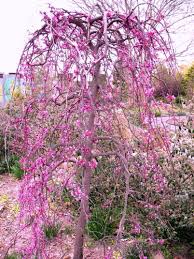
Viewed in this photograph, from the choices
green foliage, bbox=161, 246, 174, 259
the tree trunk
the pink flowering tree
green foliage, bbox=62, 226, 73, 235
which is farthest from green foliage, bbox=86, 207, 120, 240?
the pink flowering tree

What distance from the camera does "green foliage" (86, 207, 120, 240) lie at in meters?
3.78

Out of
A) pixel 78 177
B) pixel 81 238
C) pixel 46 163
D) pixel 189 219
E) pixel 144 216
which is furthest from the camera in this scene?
pixel 78 177

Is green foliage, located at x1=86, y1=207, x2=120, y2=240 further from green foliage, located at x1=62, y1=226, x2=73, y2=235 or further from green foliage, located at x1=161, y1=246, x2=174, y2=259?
green foliage, located at x1=161, y1=246, x2=174, y2=259

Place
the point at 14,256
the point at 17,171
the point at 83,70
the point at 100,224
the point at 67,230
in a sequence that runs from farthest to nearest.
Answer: the point at 17,171, the point at 67,230, the point at 100,224, the point at 14,256, the point at 83,70

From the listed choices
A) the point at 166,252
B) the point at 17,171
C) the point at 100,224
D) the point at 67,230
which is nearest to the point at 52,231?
the point at 67,230

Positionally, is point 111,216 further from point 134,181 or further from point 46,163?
point 46,163

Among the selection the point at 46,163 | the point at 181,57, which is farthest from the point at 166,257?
the point at 181,57

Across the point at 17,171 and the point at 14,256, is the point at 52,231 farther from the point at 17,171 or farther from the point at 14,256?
the point at 17,171

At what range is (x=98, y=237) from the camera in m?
3.80

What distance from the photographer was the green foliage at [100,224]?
12.4 ft

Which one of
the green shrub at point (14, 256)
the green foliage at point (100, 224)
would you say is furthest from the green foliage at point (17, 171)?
the green shrub at point (14, 256)

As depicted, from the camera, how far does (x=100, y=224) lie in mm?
3791

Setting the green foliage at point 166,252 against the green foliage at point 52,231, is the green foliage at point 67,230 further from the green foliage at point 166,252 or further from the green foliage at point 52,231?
the green foliage at point 166,252

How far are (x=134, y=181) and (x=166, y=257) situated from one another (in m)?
0.79
